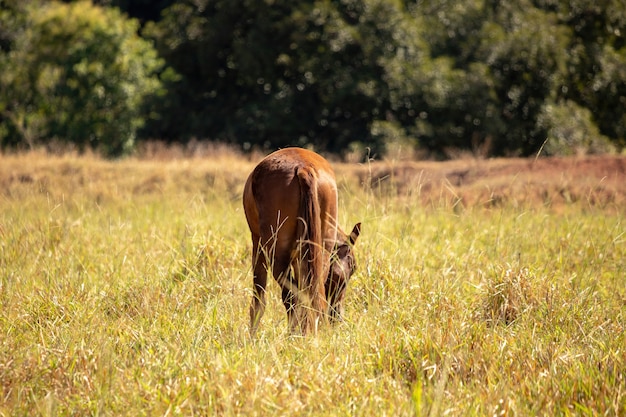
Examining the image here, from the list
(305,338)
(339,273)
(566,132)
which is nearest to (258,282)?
(339,273)

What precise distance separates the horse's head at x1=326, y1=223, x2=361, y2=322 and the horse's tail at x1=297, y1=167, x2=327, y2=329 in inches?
10.8

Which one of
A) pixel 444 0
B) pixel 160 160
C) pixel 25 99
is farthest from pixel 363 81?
pixel 25 99

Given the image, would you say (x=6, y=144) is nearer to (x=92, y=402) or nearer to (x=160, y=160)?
(x=160, y=160)

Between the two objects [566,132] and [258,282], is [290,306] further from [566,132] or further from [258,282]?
[566,132]

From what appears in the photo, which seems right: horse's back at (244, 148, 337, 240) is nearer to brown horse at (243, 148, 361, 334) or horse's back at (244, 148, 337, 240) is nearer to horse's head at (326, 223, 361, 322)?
brown horse at (243, 148, 361, 334)

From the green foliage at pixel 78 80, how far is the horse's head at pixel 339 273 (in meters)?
16.2

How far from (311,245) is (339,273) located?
17.1 inches

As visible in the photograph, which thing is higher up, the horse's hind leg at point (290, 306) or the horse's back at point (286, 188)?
the horse's back at point (286, 188)

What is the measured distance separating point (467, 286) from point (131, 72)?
56.1 feet

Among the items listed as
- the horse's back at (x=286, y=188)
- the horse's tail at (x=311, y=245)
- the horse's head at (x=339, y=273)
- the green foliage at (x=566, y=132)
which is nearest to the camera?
the horse's tail at (x=311, y=245)

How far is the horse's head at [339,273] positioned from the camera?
4516mm

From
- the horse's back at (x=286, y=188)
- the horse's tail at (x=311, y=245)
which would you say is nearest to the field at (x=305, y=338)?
the horse's tail at (x=311, y=245)

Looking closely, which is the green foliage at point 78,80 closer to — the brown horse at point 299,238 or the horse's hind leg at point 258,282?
the horse's hind leg at point 258,282

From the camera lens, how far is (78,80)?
20.6 meters
